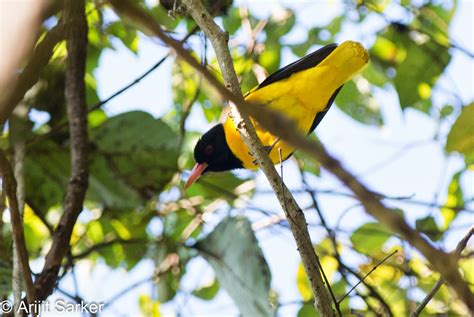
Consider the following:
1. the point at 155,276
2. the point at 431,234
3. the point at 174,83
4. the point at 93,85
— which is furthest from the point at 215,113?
the point at 431,234

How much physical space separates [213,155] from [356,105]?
82 centimetres

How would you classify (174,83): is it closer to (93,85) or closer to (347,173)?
(93,85)

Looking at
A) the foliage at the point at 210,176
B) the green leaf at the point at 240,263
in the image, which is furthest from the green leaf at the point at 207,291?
the green leaf at the point at 240,263

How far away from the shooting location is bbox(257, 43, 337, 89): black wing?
3.45m

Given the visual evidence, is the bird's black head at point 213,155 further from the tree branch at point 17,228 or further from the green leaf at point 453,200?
the tree branch at point 17,228

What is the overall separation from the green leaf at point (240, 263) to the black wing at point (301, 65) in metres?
0.73

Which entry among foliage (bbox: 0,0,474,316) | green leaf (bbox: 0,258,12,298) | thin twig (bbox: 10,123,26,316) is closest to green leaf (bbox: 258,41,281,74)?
foliage (bbox: 0,0,474,316)

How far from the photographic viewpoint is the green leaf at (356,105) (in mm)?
3759

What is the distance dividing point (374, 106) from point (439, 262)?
3.26 metres

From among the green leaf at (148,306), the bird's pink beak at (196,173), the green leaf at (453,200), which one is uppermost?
the bird's pink beak at (196,173)

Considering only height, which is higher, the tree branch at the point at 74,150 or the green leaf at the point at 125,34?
the green leaf at the point at 125,34

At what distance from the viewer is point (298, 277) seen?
3863 millimetres

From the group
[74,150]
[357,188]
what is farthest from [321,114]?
[357,188]

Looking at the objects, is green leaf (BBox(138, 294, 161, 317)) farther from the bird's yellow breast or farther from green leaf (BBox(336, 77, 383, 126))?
green leaf (BBox(336, 77, 383, 126))
